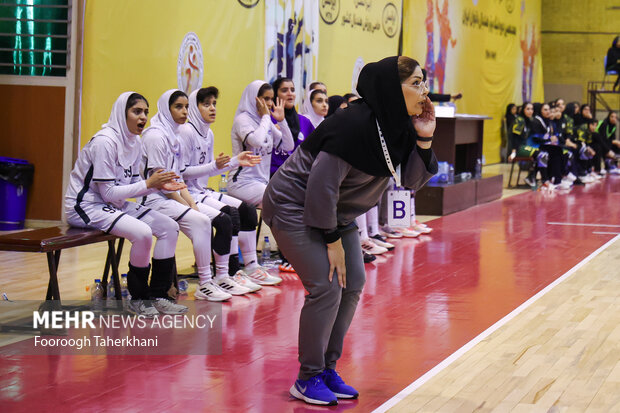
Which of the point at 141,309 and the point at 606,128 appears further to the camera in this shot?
the point at 606,128

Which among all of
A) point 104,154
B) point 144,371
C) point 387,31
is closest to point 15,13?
point 104,154

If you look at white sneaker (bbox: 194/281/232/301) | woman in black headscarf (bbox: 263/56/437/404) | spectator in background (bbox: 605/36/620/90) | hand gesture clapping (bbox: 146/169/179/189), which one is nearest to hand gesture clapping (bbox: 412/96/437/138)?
woman in black headscarf (bbox: 263/56/437/404)

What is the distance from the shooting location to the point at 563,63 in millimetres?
25109

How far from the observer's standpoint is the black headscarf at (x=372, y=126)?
3369 millimetres

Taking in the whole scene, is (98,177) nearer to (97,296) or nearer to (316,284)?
(97,296)

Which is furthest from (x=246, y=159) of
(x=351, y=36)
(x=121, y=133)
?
(x=351, y=36)

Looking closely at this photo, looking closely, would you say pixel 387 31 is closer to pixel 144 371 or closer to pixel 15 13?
pixel 15 13

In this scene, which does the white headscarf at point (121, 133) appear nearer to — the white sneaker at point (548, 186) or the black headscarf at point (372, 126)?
the black headscarf at point (372, 126)

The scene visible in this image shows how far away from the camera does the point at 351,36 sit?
13.3 metres

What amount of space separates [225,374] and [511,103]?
722 inches

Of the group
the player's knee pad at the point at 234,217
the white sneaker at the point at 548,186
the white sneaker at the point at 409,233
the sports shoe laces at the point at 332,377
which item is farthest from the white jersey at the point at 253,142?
the white sneaker at the point at 548,186

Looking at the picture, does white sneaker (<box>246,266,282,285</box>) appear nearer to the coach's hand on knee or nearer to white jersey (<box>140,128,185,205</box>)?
white jersey (<box>140,128,185,205</box>)

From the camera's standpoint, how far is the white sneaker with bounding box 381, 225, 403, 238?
872 cm

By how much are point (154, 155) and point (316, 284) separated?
2362 mm
